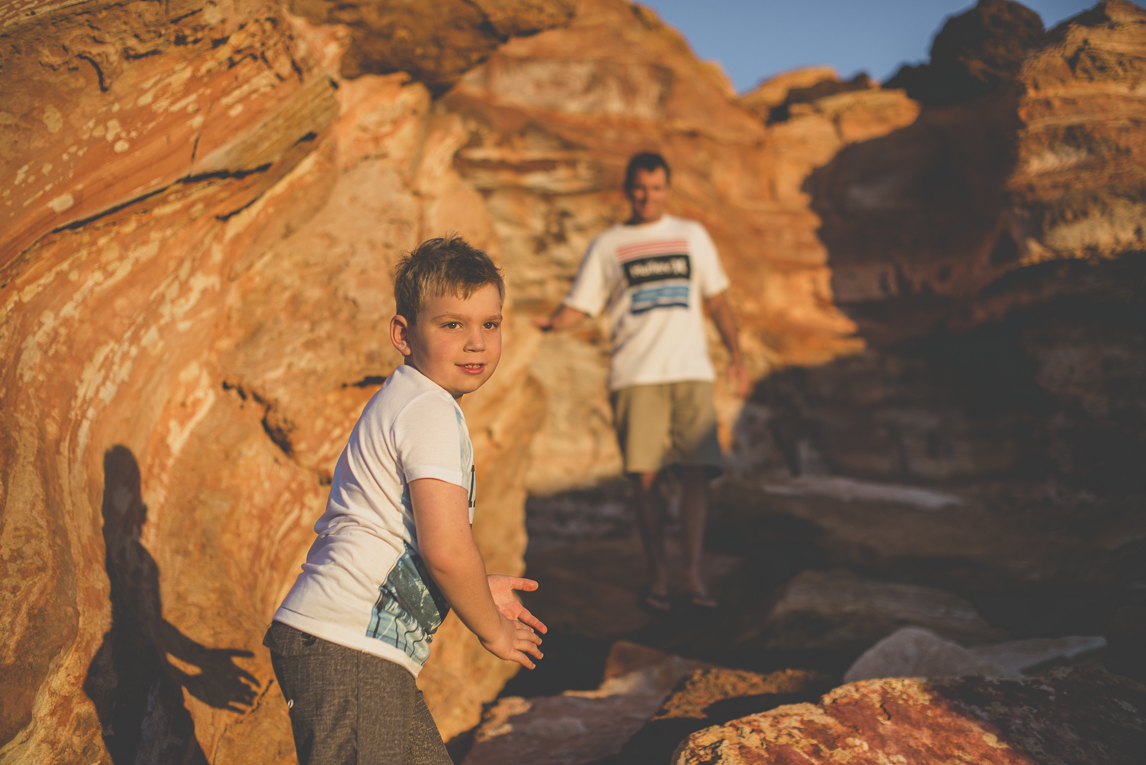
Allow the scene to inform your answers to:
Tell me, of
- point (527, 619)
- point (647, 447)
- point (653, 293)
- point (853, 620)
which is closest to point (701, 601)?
point (853, 620)

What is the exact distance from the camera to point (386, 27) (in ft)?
11.5

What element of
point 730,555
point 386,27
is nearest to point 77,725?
point 386,27

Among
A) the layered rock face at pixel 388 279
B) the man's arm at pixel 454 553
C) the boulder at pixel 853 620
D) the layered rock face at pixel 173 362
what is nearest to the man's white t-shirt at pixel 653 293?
the layered rock face at pixel 388 279

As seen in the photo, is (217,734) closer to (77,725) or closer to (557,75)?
(77,725)

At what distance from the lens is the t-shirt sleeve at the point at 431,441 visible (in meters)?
1.42

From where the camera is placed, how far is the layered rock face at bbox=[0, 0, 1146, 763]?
6.81 ft

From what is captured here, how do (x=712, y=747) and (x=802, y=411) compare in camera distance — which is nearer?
(x=712, y=747)

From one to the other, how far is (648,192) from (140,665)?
313 cm

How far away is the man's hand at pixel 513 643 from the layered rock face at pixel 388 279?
1227 millimetres

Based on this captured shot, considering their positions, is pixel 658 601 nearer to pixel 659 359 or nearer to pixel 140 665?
pixel 659 359

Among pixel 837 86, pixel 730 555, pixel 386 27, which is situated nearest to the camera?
pixel 386 27

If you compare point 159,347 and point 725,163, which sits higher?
point 725,163

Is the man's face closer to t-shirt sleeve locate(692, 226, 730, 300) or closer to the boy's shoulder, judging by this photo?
t-shirt sleeve locate(692, 226, 730, 300)

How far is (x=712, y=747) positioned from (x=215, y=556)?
1.83 metres
